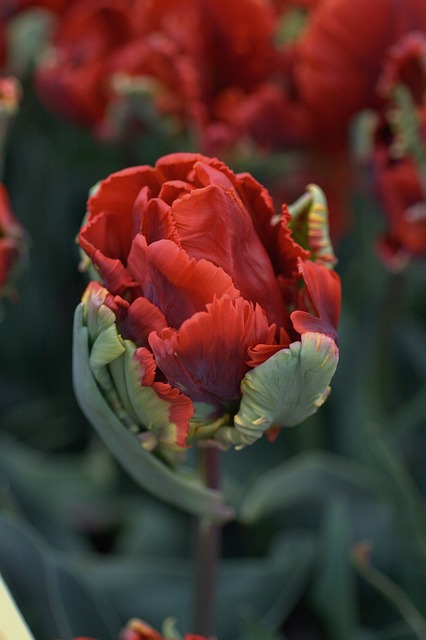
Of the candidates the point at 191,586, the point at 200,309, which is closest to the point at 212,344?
the point at 200,309

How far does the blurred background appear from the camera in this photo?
401 mm

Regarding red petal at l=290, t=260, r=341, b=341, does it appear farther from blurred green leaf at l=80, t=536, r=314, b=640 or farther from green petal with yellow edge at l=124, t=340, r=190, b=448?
blurred green leaf at l=80, t=536, r=314, b=640

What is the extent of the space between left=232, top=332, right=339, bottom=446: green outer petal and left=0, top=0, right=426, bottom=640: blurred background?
5.3 inches

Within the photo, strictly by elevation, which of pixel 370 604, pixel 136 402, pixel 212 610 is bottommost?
pixel 370 604

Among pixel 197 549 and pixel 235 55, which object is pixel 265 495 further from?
pixel 235 55

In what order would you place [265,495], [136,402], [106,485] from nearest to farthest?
[136,402]
[265,495]
[106,485]

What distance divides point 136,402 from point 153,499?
0.30 m

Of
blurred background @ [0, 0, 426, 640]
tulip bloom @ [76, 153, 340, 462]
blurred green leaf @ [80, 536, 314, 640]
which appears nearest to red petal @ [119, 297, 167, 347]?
tulip bloom @ [76, 153, 340, 462]

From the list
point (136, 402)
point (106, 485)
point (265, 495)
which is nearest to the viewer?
point (136, 402)

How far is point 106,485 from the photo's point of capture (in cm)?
53

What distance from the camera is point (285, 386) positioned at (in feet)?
0.77

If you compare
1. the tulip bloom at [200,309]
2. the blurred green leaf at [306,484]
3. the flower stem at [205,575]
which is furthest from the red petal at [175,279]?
the blurred green leaf at [306,484]

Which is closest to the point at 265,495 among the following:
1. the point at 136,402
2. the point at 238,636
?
the point at 238,636

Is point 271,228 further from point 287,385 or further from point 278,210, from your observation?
point 278,210
